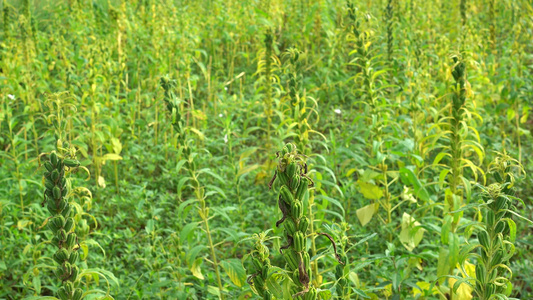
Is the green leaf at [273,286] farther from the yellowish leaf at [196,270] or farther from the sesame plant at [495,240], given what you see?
the yellowish leaf at [196,270]

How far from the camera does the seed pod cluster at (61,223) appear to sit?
2.04 m

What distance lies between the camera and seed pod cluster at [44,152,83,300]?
6.68 feet

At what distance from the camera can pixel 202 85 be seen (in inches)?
239

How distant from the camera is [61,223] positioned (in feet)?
6.87

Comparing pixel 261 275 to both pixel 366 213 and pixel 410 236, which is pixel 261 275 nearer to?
pixel 410 236

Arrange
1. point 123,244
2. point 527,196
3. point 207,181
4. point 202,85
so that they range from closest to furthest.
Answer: point 123,244
point 527,196
point 207,181
point 202,85

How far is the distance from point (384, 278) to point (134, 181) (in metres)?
→ 2.30

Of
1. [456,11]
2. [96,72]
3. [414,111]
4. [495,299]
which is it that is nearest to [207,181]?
[96,72]

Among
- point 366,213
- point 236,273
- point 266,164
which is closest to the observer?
point 236,273

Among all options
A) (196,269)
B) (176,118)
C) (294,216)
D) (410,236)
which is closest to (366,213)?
(410,236)

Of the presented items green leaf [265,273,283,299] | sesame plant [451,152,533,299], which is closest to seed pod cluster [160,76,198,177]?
green leaf [265,273,283,299]

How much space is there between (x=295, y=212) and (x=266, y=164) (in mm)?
2698

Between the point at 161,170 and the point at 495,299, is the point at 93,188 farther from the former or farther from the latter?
the point at 495,299

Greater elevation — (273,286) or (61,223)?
(61,223)
